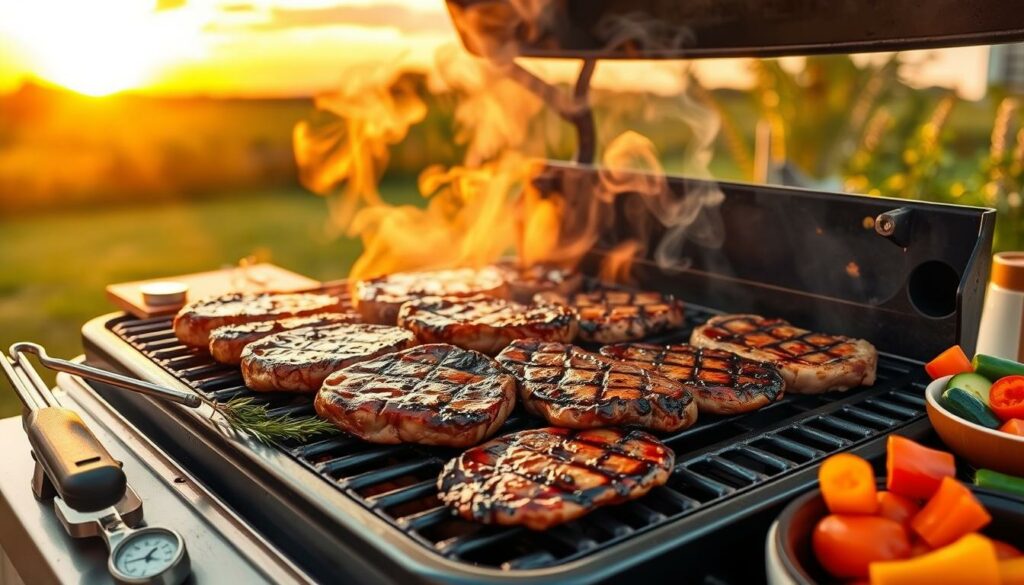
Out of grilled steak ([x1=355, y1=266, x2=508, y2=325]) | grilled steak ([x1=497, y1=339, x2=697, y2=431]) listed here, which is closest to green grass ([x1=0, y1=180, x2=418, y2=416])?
grilled steak ([x1=355, y1=266, x2=508, y2=325])

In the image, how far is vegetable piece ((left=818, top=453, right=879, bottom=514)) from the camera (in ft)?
5.70

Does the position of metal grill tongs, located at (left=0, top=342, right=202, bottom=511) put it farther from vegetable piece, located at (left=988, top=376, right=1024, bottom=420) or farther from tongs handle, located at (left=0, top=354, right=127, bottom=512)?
vegetable piece, located at (left=988, top=376, right=1024, bottom=420)

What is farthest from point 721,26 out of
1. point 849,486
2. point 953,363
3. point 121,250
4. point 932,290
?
point 121,250

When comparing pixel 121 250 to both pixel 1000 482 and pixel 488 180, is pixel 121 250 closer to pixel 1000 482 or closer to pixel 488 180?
pixel 488 180

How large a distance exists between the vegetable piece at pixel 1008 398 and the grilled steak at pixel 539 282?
6.85ft

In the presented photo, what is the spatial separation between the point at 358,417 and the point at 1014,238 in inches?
187

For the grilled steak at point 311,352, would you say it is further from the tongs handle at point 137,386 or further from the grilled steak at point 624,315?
the grilled steak at point 624,315

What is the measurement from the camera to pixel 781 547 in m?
1.68

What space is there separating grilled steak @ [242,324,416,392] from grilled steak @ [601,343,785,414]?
83 cm

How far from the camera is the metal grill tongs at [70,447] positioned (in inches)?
84.2

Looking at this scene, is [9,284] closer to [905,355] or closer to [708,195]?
[708,195]

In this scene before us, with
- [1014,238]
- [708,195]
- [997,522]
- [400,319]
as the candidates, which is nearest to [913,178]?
[1014,238]

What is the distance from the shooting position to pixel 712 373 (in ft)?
9.44

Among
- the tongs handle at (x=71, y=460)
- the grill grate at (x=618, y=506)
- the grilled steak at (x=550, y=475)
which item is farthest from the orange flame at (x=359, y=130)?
the grilled steak at (x=550, y=475)
